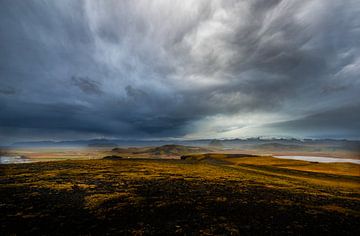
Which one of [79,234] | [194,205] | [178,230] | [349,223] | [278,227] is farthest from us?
[194,205]

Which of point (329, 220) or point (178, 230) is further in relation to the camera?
point (329, 220)

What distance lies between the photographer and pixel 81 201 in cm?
2214

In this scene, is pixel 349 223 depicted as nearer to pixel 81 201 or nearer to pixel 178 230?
pixel 178 230

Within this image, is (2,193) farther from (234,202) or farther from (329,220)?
(329,220)

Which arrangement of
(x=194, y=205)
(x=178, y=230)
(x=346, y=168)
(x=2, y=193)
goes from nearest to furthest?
(x=178, y=230) → (x=194, y=205) → (x=2, y=193) → (x=346, y=168)

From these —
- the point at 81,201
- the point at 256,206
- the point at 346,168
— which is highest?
the point at 81,201

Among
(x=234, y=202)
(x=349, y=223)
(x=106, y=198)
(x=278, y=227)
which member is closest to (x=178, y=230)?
(x=278, y=227)

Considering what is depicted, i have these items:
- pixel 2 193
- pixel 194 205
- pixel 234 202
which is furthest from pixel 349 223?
pixel 2 193

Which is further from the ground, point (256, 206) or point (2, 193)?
point (2, 193)

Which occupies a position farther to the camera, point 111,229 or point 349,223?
point 349,223

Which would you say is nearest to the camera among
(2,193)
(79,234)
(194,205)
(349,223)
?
(79,234)

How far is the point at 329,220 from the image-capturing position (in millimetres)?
18328

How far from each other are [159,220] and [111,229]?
13.9 feet

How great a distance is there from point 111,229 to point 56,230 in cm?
427
